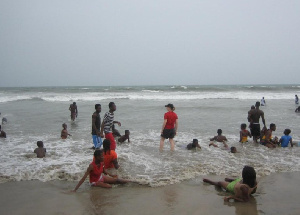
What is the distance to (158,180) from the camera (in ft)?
16.8

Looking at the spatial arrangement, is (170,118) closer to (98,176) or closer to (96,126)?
(96,126)

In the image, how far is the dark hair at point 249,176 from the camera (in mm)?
4133

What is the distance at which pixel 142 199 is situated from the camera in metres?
4.23

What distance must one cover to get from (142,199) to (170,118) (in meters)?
3.77

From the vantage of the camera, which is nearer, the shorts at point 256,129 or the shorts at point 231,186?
the shorts at point 231,186

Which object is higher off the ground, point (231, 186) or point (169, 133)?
point (169, 133)

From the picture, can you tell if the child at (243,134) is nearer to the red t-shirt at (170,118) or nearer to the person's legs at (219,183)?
the red t-shirt at (170,118)

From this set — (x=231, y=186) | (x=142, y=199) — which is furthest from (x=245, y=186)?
(x=142, y=199)

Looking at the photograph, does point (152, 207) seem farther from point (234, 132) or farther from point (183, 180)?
point (234, 132)

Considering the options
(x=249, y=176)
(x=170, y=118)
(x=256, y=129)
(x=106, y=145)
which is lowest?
(x=249, y=176)

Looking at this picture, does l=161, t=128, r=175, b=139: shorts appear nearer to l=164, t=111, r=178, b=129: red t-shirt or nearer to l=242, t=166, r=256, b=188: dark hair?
l=164, t=111, r=178, b=129: red t-shirt

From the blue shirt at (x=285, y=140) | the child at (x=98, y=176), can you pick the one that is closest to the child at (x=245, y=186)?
the child at (x=98, y=176)

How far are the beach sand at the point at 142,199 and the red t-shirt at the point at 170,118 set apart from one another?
288 centimetres

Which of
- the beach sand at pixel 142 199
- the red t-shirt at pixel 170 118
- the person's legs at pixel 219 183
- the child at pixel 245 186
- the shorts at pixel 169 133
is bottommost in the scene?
the beach sand at pixel 142 199
